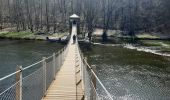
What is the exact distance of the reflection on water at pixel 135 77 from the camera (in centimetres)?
2517

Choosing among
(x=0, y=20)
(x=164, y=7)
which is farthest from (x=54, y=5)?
(x=164, y=7)

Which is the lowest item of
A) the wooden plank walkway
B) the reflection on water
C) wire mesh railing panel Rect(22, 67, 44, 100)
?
the reflection on water

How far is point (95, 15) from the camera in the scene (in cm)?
9631

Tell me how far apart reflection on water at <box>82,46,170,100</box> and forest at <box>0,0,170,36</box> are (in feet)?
127

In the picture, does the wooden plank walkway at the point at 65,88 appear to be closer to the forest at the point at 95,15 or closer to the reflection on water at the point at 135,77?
the reflection on water at the point at 135,77

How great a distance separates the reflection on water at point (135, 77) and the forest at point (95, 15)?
38613 mm

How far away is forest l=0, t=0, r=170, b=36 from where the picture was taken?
286 ft

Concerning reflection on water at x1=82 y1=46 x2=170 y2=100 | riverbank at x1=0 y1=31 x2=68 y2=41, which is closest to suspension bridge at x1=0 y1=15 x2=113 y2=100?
reflection on water at x1=82 y1=46 x2=170 y2=100

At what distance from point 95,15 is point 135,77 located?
65.8m

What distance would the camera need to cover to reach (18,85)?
27.3ft

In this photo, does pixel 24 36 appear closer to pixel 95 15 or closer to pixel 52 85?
pixel 95 15

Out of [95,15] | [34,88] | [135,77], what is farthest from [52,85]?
[95,15]

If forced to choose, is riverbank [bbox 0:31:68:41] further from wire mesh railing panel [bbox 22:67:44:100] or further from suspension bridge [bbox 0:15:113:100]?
wire mesh railing panel [bbox 22:67:44:100]

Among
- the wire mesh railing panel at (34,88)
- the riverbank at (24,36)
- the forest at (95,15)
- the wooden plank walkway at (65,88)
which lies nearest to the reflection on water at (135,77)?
the wooden plank walkway at (65,88)
